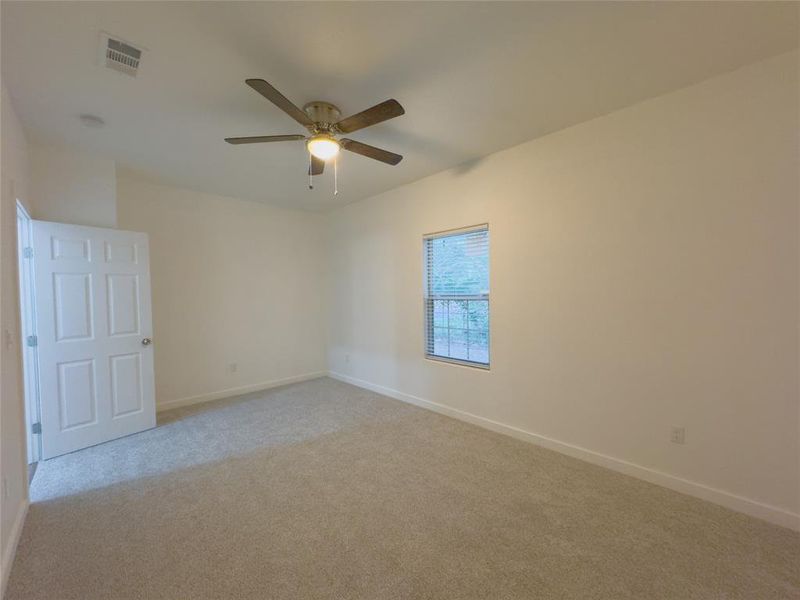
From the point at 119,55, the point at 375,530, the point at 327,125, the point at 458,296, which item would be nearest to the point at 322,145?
the point at 327,125

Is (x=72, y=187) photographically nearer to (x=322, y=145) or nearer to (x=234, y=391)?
(x=322, y=145)

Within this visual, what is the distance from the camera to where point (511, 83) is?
2102 millimetres

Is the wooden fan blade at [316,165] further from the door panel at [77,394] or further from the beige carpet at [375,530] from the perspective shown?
the door panel at [77,394]

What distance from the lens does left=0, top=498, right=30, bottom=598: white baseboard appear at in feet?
5.07

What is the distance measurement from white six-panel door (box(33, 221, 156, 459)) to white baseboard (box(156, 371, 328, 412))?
60 centimetres

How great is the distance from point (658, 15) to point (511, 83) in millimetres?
737

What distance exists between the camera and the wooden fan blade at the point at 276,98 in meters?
1.63

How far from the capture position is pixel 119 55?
71.1 inches

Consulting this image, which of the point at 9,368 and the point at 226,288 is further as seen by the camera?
the point at 226,288

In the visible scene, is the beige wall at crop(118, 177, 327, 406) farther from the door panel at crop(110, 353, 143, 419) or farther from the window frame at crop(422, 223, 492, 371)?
the window frame at crop(422, 223, 492, 371)

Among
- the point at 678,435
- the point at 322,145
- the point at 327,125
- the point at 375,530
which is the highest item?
the point at 327,125

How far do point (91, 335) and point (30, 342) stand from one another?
37 cm

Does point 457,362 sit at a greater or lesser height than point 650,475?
greater

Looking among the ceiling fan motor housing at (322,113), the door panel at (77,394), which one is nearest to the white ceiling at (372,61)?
the ceiling fan motor housing at (322,113)
